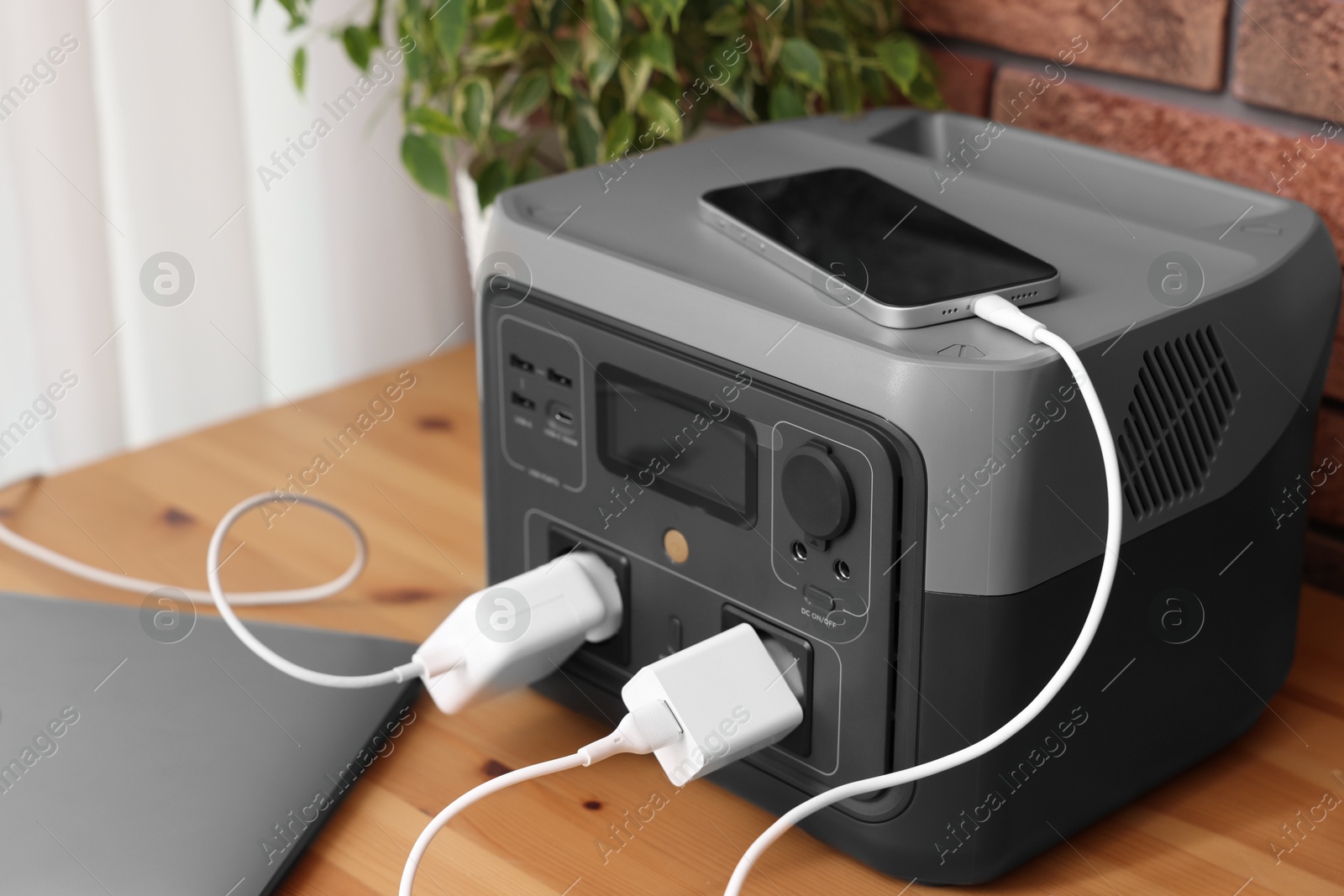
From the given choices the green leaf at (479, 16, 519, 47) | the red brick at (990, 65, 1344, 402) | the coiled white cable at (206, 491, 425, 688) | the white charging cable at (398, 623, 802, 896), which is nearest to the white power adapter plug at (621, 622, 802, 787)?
the white charging cable at (398, 623, 802, 896)

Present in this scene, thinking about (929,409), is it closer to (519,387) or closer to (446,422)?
(519,387)

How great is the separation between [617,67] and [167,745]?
48 centimetres

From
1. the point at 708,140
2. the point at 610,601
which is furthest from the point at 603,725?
the point at 708,140

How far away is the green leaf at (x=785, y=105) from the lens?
840mm

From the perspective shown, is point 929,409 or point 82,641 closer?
point 929,409

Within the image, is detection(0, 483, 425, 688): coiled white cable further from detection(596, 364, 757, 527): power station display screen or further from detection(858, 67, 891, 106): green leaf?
detection(858, 67, 891, 106): green leaf

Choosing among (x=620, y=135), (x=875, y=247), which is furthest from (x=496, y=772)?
(x=620, y=135)

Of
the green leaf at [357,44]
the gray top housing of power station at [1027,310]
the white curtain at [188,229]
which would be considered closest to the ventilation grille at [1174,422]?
the gray top housing of power station at [1027,310]

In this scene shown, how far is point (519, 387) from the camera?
0.61 m

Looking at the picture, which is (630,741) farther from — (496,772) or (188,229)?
(188,229)

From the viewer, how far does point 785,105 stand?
2.76ft

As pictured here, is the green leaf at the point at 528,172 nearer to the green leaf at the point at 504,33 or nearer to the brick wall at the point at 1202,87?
the green leaf at the point at 504,33

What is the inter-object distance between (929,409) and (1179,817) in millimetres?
233

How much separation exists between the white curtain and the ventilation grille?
71 cm
